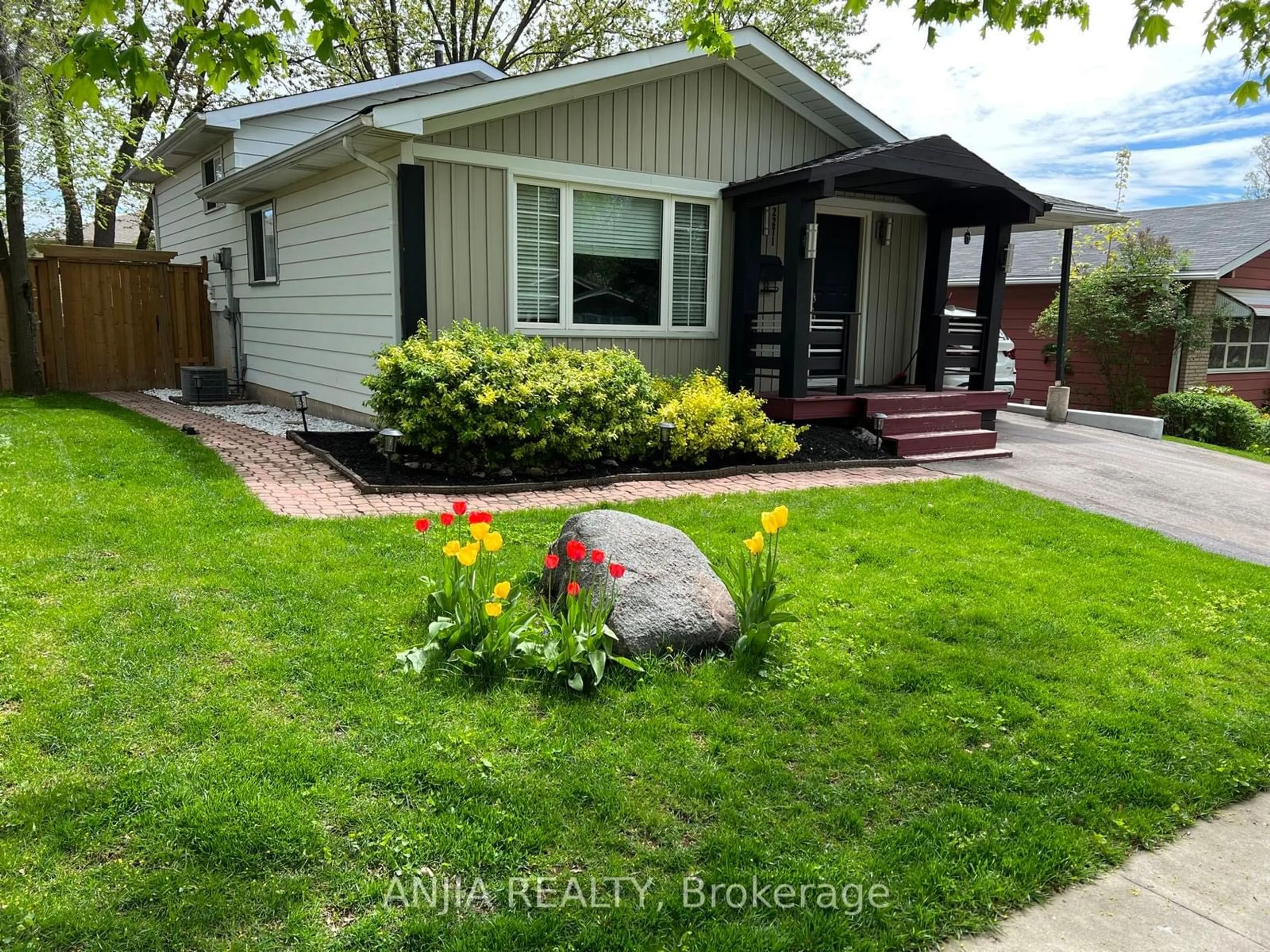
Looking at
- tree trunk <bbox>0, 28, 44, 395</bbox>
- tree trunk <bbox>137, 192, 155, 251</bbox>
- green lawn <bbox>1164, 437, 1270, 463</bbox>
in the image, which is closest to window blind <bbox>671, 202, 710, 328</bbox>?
green lawn <bbox>1164, 437, 1270, 463</bbox>

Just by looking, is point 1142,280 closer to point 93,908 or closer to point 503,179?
point 503,179

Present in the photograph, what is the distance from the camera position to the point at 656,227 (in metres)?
9.41

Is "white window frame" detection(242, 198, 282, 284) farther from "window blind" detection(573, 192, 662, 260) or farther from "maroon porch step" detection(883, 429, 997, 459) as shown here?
"maroon porch step" detection(883, 429, 997, 459)

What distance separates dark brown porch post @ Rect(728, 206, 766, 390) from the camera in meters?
9.70

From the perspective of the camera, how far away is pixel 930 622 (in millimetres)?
4223

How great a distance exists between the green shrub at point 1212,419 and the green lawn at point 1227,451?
1.23 feet

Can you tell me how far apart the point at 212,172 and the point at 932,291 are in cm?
1107

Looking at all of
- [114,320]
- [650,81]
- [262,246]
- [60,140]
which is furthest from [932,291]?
[114,320]

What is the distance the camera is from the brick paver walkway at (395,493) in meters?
5.92

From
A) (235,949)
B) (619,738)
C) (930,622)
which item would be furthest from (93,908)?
(930,622)

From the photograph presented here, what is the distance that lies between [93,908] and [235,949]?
1.32 ft

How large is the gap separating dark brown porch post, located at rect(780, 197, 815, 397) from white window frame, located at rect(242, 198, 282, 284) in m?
6.64

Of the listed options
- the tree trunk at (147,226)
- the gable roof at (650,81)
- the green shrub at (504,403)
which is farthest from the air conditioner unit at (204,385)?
the tree trunk at (147,226)

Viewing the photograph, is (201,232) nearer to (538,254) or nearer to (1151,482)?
(538,254)
